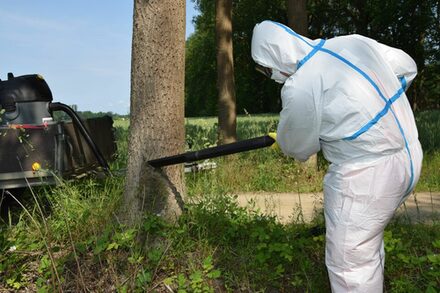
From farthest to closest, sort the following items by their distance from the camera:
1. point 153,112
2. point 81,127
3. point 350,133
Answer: point 81,127, point 153,112, point 350,133

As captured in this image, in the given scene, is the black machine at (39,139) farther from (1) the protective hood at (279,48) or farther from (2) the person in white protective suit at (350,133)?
(2) the person in white protective suit at (350,133)

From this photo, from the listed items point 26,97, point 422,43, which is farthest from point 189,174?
point 422,43

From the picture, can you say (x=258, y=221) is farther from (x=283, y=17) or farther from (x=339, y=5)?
(x=283, y=17)

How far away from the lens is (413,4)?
22.6m

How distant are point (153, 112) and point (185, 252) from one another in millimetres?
1198

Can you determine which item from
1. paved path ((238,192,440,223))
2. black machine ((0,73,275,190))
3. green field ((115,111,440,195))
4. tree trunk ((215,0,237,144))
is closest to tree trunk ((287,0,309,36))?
tree trunk ((215,0,237,144))

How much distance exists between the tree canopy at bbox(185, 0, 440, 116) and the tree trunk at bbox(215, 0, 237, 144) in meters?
12.0

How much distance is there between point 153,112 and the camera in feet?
13.8

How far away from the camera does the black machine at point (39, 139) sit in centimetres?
494

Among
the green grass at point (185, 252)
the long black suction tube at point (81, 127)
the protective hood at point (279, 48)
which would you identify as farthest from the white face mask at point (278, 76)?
the long black suction tube at point (81, 127)

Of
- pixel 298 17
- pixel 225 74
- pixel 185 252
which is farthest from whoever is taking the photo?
pixel 225 74

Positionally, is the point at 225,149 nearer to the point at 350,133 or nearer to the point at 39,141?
the point at 350,133

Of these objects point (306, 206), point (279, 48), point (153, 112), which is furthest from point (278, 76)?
point (306, 206)

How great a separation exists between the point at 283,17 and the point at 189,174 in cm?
3363
